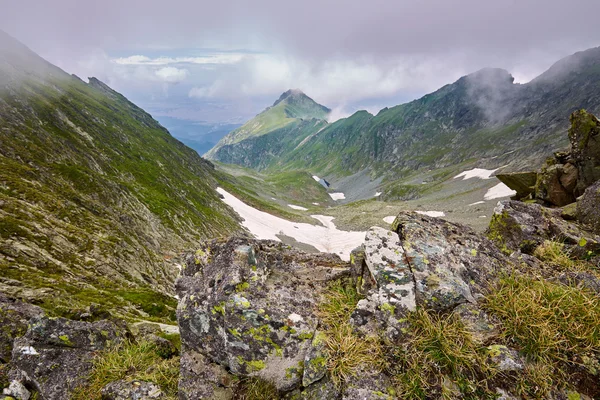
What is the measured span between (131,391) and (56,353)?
10.7ft

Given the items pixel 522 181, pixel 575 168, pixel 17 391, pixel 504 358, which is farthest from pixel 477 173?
pixel 17 391

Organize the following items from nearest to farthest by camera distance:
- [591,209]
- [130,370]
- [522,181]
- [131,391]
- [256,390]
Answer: [256,390] < [131,391] < [130,370] < [591,209] < [522,181]

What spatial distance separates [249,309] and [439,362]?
4.34 metres

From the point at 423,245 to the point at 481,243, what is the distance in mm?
2114

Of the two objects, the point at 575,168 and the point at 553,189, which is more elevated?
the point at 575,168

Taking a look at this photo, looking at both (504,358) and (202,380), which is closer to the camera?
(504,358)

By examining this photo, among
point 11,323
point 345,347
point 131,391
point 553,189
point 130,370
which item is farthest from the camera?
point 553,189

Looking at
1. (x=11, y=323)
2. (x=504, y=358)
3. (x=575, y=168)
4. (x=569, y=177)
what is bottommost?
(x=569, y=177)

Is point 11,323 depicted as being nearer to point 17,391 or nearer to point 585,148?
point 17,391

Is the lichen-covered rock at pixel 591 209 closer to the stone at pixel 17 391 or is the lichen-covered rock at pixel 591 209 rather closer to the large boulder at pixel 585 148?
the large boulder at pixel 585 148

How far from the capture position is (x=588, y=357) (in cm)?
592

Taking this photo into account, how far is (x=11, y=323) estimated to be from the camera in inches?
430

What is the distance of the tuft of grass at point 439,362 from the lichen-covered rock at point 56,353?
27.8 ft

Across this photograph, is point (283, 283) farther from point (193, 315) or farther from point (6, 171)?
point (6, 171)
